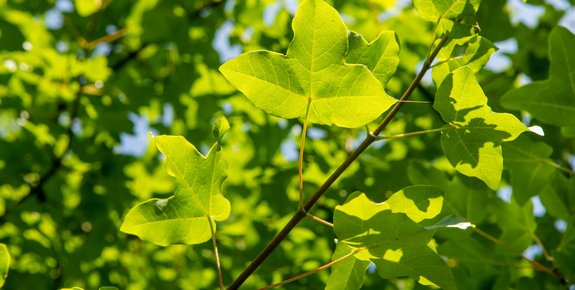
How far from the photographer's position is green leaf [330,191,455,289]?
942 mm

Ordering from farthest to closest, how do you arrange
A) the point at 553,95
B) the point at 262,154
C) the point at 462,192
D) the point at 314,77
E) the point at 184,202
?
the point at 262,154 < the point at 462,192 < the point at 553,95 < the point at 184,202 < the point at 314,77

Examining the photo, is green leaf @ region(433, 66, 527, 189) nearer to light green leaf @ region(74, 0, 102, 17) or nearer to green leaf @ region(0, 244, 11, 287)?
green leaf @ region(0, 244, 11, 287)

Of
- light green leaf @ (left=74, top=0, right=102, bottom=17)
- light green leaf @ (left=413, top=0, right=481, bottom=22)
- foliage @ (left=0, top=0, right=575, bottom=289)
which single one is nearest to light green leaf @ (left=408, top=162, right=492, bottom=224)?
foliage @ (left=0, top=0, right=575, bottom=289)

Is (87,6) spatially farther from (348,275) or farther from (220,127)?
(348,275)

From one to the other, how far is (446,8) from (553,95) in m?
0.71

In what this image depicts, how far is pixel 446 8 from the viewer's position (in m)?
0.98

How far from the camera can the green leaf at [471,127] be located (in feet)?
3.16

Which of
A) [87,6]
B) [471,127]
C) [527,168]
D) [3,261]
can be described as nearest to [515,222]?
[527,168]

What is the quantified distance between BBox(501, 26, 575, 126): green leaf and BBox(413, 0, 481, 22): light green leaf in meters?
0.56

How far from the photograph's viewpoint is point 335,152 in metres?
2.38

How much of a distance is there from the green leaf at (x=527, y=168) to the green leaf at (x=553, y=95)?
0.32 feet

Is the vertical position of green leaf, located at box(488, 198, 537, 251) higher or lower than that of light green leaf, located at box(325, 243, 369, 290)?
lower

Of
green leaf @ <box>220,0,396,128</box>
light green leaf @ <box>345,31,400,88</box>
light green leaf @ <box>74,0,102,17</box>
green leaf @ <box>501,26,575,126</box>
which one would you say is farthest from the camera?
light green leaf @ <box>74,0,102,17</box>

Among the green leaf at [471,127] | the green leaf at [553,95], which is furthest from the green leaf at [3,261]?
the green leaf at [553,95]
